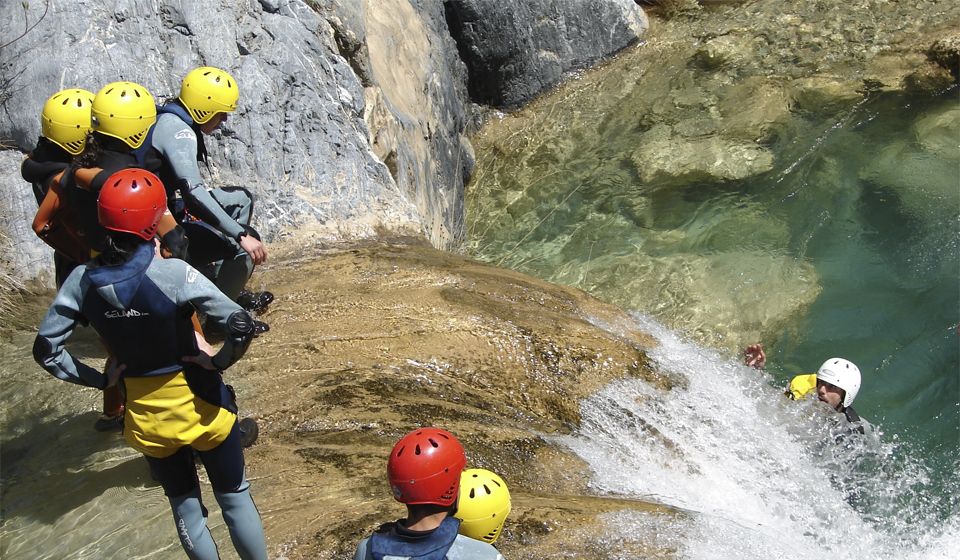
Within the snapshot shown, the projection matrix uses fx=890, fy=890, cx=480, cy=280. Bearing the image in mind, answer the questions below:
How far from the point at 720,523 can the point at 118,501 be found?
9.43 ft

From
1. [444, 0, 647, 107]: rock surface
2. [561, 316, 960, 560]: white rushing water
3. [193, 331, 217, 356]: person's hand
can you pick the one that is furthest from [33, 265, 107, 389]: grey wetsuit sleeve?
[444, 0, 647, 107]: rock surface

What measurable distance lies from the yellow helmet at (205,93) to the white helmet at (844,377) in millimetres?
4097

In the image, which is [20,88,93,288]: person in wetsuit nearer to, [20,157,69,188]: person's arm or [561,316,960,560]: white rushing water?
[20,157,69,188]: person's arm

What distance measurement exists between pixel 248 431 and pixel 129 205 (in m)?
1.80

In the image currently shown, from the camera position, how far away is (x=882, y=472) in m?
5.80

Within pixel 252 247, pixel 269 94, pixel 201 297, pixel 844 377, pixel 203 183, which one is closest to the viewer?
pixel 201 297

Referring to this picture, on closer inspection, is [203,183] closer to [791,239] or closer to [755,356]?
[755,356]

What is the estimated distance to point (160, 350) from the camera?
9.98ft

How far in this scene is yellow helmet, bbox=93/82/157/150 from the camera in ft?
12.4

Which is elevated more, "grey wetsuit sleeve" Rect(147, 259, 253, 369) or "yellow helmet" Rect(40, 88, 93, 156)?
"yellow helmet" Rect(40, 88, 93, 156)

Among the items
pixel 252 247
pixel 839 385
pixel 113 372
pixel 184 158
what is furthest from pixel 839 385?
pixel 113 372

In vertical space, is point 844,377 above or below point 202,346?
below

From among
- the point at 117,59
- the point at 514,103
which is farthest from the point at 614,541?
the point at 514,103

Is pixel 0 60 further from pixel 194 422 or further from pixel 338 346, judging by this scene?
pixel 194 422
